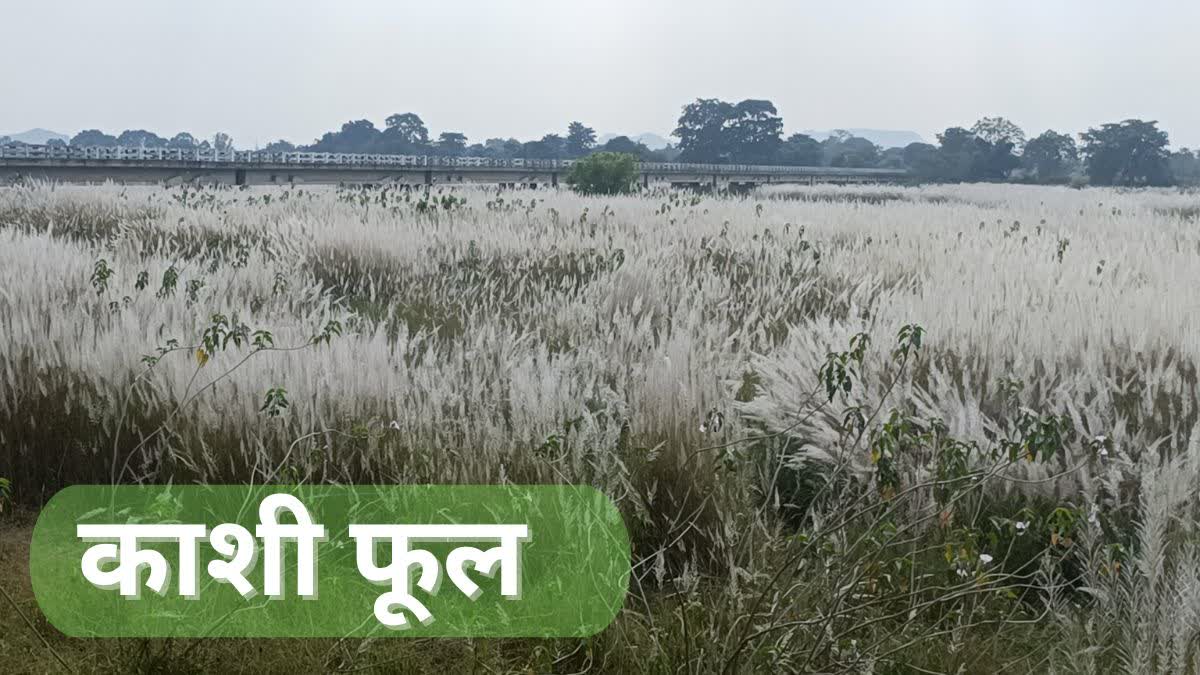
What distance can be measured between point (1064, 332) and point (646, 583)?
3.24 metres

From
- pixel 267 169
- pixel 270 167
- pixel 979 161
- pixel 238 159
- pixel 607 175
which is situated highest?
pixel 979 161

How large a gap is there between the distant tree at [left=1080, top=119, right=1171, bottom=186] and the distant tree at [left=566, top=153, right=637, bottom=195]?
78.2 meters

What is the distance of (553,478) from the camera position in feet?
12.1

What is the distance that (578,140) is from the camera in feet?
433

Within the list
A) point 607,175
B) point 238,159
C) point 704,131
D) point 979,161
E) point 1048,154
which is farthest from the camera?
point 704,131

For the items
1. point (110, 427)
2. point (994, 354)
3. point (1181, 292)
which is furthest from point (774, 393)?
point (1181, 292)

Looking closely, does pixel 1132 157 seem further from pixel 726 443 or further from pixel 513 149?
pixel 726 443

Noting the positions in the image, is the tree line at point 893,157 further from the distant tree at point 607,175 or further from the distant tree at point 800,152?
the distant tree at point 607,175

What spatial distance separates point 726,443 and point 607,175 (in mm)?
34665

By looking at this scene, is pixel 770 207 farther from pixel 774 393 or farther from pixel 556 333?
pixel 774 393

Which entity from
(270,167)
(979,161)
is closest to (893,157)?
(979,161)

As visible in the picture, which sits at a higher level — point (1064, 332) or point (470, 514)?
point (1064, 332)

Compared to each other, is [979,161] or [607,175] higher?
[979,161]

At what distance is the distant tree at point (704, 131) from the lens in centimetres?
12900
